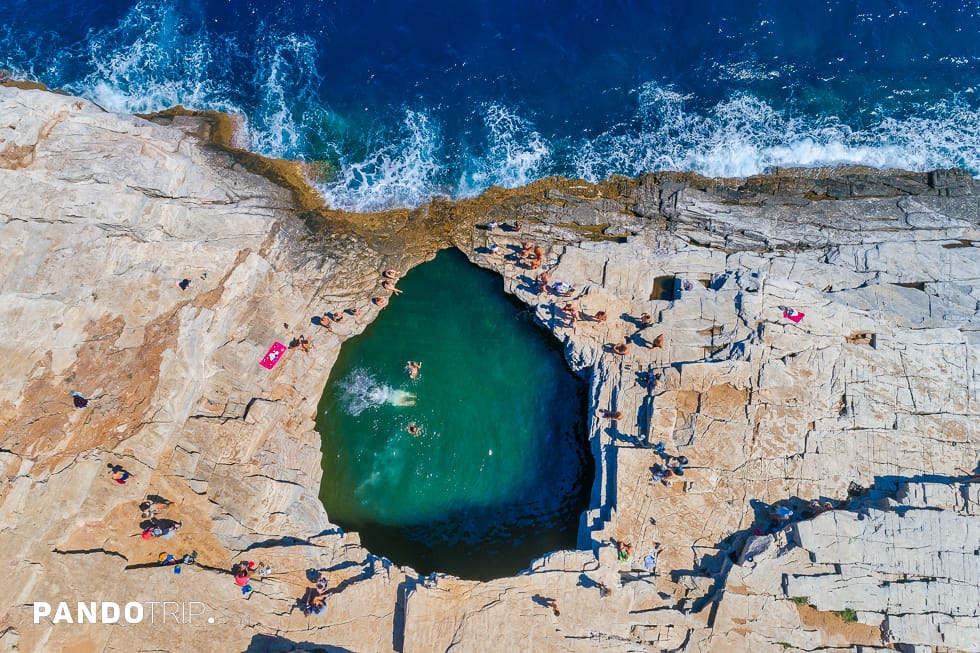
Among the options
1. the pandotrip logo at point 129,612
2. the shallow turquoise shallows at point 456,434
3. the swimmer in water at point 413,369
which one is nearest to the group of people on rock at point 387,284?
the shallow turquoise shallows at point 456,434

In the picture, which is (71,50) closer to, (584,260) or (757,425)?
(584,260)

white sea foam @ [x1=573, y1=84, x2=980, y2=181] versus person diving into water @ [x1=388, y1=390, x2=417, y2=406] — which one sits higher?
white sea foam @ [x1=573, y1=84, x2=980, y2=181]

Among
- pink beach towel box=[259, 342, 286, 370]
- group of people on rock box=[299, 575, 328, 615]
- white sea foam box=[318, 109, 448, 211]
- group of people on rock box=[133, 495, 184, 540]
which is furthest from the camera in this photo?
white sea foam box=[318, 109, 448, 211]

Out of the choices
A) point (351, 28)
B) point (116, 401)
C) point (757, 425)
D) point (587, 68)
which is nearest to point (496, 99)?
point (587, 68)

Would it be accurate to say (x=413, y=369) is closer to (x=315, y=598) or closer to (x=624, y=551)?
(x=315, y=598)

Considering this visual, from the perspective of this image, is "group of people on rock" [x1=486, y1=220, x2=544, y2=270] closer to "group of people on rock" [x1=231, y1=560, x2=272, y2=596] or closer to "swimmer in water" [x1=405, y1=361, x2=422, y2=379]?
"swimmer in water" [x1=405, y1=361, x2=422, y2=379]

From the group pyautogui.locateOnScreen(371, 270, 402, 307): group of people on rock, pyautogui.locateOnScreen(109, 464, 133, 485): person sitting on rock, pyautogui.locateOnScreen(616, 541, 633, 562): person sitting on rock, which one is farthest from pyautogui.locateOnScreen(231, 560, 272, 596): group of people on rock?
pyautogui.locateOnScreen(616, 541, 633, 562): person sitting on rock

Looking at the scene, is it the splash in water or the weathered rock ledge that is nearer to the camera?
the weathered rock ledge
